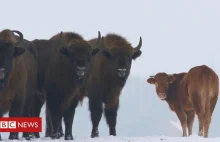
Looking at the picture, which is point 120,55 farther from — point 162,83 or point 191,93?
point 162,83

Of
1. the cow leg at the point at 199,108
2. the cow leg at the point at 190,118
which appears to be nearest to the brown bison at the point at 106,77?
the cow leg at the point at 199,108

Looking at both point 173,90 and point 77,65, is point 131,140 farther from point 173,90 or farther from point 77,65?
point 173,90

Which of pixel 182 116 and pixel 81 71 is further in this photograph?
pixel 182 116

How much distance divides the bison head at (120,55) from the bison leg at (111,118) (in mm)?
1453

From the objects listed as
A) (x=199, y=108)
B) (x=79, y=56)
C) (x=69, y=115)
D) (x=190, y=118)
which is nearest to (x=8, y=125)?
(x=69, y=115)

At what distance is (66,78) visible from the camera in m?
16.0

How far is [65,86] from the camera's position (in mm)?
16016

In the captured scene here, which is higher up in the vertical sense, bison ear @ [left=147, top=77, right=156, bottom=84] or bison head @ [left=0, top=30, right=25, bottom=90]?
bison head @ [left=0, top=30, right=25, bottom=90]

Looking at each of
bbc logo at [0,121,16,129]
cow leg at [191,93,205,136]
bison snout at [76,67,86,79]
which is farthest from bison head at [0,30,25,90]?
cow leg at [191,93,205,136]

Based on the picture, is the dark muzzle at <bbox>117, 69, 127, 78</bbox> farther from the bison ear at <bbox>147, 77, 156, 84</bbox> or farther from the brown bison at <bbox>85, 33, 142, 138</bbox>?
the bison ear at <bbox>147, 77, 156, 84</bbox>

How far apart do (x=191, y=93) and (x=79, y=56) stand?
611 cm

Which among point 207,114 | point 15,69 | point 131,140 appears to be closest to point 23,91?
point 15,69

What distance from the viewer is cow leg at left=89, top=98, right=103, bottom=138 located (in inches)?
679

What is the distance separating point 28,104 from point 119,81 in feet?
8.83
